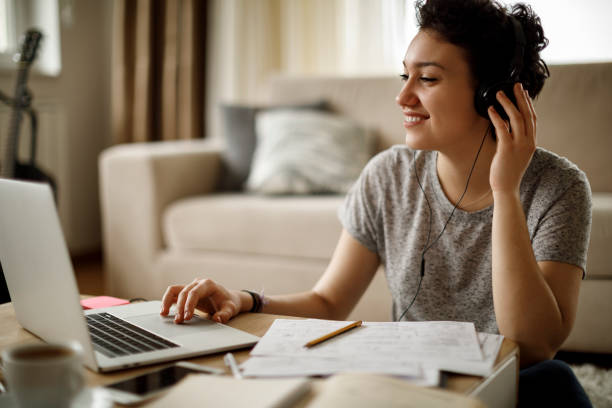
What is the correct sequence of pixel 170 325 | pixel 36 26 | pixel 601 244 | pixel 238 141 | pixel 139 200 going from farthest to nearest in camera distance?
1. pixel 36 26
2. pixel 238 141
3. pixel 139 200
4. pixel 601 244
5. pixel 170 325

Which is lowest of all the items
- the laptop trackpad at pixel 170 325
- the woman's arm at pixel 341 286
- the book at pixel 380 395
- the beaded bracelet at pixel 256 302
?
the woman's arm at pixel 341 286

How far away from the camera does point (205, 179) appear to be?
2.64 metres

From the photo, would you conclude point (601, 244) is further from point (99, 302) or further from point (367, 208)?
point (99, 302)

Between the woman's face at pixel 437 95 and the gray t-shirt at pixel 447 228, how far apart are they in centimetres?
10

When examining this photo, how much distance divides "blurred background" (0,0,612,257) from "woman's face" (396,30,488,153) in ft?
6.63

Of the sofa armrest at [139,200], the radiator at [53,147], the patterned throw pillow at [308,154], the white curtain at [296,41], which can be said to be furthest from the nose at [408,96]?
the radiator at [53,147]

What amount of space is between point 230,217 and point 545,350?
1.51 metres

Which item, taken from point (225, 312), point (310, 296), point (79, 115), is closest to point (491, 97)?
point (310, 296)

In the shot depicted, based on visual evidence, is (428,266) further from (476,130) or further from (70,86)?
(70,86)

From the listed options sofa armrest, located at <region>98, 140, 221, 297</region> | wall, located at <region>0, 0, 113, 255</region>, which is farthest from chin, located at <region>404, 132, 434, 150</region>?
wall, located at <region>0, 0, 113, 255</region>

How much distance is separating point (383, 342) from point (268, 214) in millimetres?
1493

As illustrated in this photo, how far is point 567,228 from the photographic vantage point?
1.00 m

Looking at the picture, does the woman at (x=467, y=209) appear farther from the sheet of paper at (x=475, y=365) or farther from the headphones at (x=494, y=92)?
the sheet of paper at (x=475, y=365)

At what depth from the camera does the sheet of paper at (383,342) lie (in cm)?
70
